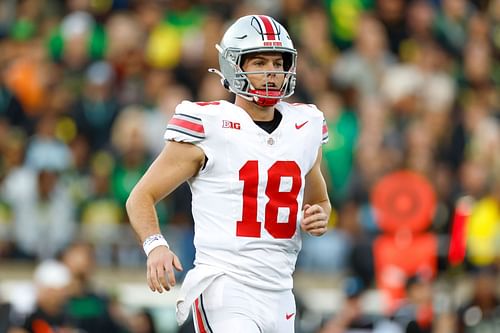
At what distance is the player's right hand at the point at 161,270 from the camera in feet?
19.8

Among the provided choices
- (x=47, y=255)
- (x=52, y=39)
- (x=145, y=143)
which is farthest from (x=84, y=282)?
(x=52, y=39)

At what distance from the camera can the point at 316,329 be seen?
11461 mm

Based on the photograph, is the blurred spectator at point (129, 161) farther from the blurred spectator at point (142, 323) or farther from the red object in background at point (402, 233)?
the red object in background at point (402, 233)

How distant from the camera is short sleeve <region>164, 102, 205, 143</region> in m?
6.30

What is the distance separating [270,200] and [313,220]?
0.73ft

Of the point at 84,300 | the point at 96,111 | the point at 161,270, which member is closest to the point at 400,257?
the point at 84,300

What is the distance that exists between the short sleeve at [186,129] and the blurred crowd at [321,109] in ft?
15.6

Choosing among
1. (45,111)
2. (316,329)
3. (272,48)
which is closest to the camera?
(272,48)

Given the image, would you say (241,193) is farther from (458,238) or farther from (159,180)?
(458,238)

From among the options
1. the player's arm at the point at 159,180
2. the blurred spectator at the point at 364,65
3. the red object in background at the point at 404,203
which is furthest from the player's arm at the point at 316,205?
the blurred spectator at the point at 364,65

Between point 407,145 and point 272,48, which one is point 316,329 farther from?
point 272,48

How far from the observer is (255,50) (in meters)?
6.46

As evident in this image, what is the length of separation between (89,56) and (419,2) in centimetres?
355

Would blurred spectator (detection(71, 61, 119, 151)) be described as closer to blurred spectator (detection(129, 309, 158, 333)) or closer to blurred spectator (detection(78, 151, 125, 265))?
blurred spectator (detection(78, 151, 125, 265))
